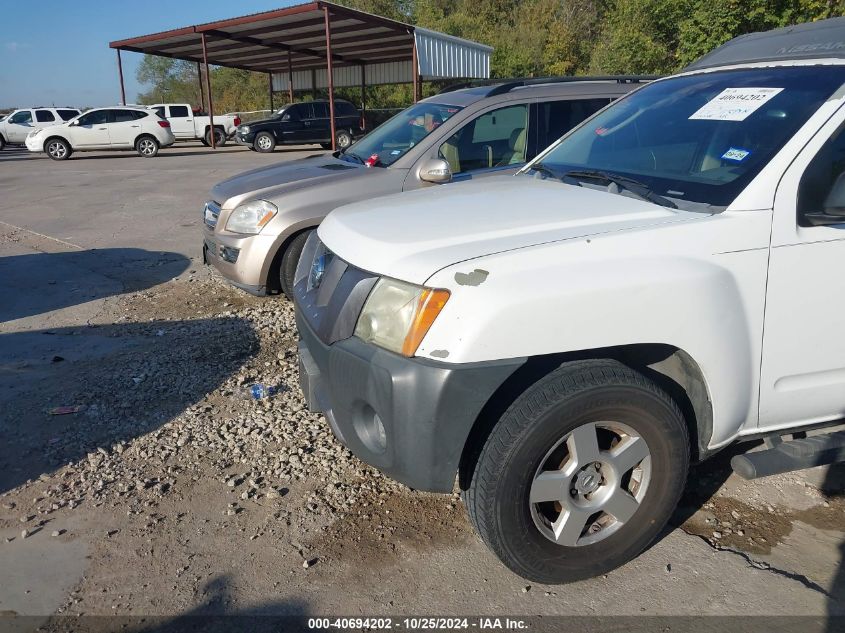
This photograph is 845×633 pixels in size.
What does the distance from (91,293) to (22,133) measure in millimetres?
25224

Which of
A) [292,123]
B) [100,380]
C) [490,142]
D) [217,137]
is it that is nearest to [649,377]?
[100,380]

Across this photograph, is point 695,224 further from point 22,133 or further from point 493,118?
point 22,133

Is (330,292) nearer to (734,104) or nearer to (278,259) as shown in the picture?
(734,104)

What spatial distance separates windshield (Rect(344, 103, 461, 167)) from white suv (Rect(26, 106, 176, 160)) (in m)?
19.9

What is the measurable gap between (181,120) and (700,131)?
27603mm

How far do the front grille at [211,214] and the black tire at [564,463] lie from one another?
162 inches

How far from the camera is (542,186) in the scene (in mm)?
3307

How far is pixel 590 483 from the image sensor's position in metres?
2.58

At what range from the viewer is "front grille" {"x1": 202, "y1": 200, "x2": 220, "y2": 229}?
5863mm

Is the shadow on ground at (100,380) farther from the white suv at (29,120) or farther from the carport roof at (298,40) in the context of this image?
the white suv at (29,120)

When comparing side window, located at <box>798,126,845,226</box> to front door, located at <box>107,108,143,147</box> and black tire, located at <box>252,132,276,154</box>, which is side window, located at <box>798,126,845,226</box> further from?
front door, located at <box>107,108,143,147</box>

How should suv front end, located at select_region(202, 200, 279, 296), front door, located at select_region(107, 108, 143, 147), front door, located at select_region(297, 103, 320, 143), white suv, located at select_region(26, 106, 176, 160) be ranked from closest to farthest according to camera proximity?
1. suv front end, located at select_region(202, 200, 279, 296)
2. white suv, located at select_region(26, 106, 176, 160)
3. front door, located at select_region(107, 108, 143, 147)
4. front door, located at select_region(297, 103, 320, 143)

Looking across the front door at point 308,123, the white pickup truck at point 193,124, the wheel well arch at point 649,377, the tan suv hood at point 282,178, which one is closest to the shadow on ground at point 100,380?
the tan suv hood at point 282,178

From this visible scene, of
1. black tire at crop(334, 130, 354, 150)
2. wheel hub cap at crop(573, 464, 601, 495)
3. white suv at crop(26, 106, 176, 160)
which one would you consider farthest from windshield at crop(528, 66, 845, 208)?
white suv at crop(26, 106, 176, 160)
